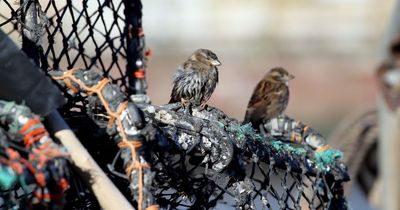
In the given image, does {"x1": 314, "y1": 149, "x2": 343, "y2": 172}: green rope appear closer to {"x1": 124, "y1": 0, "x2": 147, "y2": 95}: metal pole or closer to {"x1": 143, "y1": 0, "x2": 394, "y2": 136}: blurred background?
{"x1": 124, "y1": 0, "x2": 147, "y2": 95}: metal pole

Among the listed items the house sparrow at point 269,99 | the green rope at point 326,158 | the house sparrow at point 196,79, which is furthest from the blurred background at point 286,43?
the green rope at point 326,158

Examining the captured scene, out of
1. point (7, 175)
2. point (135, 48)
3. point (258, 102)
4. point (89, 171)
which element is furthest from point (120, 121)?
point (258, 102)

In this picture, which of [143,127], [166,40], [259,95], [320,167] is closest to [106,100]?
[143,127]

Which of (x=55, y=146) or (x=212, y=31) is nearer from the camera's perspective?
(x=55, y=146)

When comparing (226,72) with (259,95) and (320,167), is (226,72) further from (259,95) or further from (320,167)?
(320,167)

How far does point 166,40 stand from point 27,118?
1226cm

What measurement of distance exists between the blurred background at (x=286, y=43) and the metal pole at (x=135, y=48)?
860 centimetres

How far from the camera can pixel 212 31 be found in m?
14.2

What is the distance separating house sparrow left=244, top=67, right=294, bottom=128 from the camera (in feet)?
10.2

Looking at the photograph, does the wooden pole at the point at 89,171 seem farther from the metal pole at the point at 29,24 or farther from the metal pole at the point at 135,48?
the metal pole at the point at 135,48

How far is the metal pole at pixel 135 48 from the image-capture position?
2.67 meters

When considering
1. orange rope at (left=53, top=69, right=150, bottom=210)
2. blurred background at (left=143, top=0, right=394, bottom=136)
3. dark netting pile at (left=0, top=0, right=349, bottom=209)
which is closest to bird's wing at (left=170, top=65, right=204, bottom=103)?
dark netting pile at (left=0, top=0, right=349, bottom=209)

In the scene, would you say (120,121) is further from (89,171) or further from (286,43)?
(286,43)

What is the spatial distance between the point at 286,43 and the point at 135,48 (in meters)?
11.8
